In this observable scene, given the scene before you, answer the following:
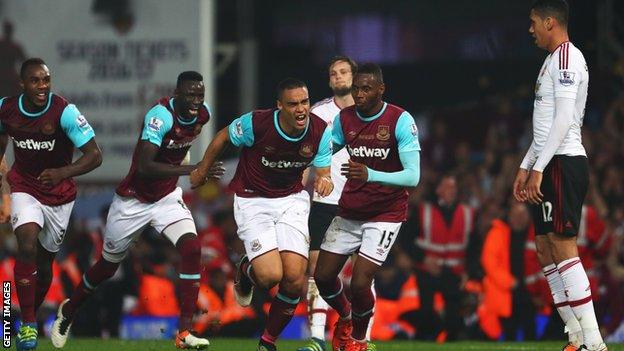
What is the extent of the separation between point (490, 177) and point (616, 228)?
123 inches

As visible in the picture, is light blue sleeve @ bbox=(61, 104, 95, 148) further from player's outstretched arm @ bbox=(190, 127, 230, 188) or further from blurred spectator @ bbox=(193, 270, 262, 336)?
blurred spectator @ bbox=(193, 270, 262, 336)

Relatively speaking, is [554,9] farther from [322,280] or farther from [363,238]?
[322,280]

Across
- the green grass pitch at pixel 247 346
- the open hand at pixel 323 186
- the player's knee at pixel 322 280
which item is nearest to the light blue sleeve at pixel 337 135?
the open hand at pixel 323 186

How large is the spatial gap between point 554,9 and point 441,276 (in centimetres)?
699

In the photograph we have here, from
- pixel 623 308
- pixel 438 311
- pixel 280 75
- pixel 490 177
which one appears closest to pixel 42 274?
pixel 438 311

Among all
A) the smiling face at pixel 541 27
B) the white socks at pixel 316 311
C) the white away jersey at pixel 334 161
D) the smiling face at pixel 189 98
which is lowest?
the white socks at pixel 316 311

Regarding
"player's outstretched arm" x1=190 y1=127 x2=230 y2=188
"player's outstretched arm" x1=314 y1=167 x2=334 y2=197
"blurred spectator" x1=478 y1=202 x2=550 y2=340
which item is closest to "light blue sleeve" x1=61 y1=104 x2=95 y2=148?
"player's outstretched arm" x1=190 y1=127 x2=230 y2=188

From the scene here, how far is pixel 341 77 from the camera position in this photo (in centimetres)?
1435

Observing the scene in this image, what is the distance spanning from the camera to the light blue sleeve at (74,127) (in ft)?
43.2

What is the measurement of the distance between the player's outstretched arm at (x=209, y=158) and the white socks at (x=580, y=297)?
2.95 m

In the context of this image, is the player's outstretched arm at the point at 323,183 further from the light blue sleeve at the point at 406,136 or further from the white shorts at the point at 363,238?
the light blue sleeve at the point at 406,136

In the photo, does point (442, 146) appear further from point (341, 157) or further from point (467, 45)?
point (341, 157)

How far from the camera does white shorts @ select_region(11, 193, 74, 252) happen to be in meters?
13.2

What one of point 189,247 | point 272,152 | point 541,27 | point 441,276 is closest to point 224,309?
point 441,276
